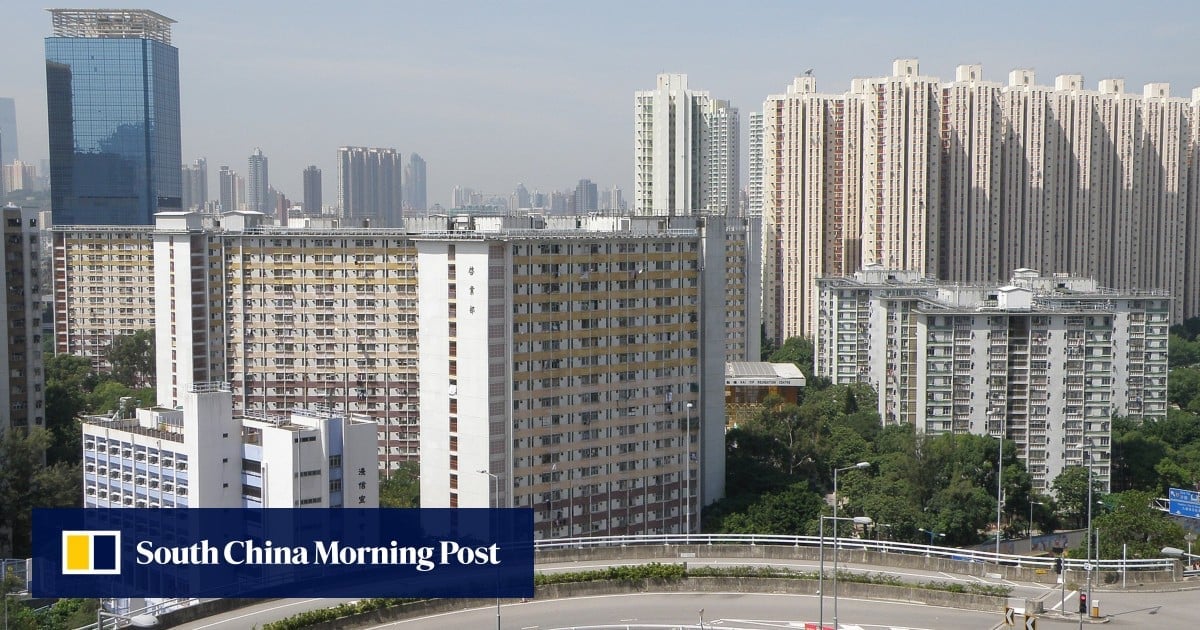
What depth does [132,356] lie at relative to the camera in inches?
2267

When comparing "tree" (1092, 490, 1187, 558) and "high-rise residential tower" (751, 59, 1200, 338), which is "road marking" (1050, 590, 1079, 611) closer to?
"tree" (1092, 490, 1187, 558)

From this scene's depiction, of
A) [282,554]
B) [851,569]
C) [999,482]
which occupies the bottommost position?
[999,482]

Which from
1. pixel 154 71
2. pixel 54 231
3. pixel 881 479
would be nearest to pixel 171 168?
pixel 154 71

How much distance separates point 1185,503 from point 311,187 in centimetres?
8244

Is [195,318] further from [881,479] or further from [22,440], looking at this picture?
[881,479]

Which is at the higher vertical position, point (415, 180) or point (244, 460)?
point (415, 180)

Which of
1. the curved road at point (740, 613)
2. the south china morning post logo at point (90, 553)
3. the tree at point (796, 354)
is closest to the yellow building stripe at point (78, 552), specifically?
the south china morning post logo at point (90, 553)

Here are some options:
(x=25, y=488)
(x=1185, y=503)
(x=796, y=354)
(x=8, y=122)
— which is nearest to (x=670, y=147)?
(x=796, y=354)

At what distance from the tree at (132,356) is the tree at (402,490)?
25.6 m

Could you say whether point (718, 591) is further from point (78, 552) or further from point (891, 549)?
point (78, 552)

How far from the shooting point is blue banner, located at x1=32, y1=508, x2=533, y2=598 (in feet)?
64.7

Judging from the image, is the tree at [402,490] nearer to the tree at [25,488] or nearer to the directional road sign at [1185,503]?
the tree at [25,488]

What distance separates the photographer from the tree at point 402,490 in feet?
105

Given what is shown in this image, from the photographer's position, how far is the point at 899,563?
2172cm
